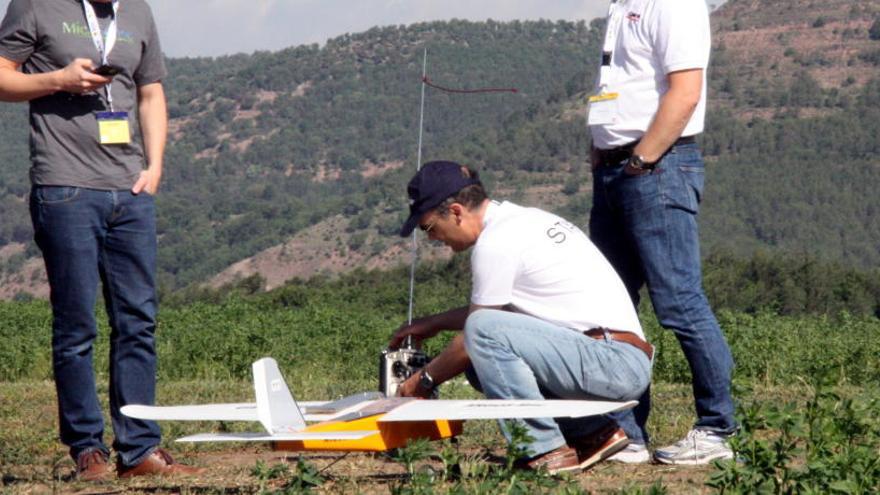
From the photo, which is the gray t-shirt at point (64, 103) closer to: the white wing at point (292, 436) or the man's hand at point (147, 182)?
the man's hand at point (147, 182)

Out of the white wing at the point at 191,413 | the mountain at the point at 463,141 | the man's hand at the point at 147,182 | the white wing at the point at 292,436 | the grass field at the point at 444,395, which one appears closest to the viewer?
the grass field at the point at 444,395

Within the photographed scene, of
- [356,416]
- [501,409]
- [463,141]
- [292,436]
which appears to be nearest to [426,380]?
[356,416]

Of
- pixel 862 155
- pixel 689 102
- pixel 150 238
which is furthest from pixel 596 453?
pixel 862 155

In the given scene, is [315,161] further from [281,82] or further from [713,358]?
[713,358]

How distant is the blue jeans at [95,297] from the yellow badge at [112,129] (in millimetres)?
197

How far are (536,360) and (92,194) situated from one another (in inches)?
66.8

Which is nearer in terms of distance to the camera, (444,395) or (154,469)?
(154,469)

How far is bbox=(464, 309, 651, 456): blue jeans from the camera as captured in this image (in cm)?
486

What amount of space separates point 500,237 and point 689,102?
88cm

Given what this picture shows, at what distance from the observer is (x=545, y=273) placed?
492 centimetres

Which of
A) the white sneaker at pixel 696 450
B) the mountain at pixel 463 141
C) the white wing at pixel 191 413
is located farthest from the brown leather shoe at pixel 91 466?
the mountain at pixel 463 141

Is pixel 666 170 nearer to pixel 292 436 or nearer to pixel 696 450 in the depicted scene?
pixel 696 450

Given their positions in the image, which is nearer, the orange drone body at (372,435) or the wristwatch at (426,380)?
the orange drone body at (372,435)

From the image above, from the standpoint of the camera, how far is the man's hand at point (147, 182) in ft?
16.9
